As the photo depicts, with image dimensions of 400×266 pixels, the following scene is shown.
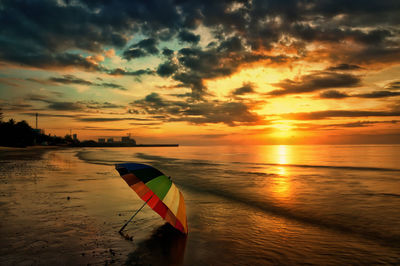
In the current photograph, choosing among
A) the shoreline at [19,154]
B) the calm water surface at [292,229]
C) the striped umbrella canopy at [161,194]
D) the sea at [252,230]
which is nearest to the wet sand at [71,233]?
the sea at [252,230]

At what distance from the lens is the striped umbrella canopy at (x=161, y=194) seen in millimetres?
6172

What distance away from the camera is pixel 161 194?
6.20 metres

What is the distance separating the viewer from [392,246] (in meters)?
7.00

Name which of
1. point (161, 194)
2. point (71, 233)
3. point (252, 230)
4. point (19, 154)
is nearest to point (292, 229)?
point (252, 230)

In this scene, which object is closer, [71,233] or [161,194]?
[161,194]

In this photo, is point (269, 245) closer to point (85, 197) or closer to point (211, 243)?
point (211, 243)

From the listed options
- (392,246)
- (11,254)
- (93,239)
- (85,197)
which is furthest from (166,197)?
(85,197)

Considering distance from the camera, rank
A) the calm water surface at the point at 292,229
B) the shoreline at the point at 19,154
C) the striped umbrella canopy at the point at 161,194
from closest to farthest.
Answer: the calm water surface at the point at 292,229, the striped umbrella canopy at the point at 161,194, the shoreline at the point at 19,154

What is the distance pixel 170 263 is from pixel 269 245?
2864mm

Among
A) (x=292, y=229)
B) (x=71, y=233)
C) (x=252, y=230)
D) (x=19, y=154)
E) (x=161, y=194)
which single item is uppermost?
(x=161, y=194)

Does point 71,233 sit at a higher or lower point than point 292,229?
higher

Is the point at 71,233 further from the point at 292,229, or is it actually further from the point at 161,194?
the point at 292,229

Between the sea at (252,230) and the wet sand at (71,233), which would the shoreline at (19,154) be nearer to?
the sea at (252,230)

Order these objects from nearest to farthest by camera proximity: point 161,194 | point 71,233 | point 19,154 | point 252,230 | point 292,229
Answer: point 161,194
point 71,233
point 252,230
point 292,229
point 19,154
